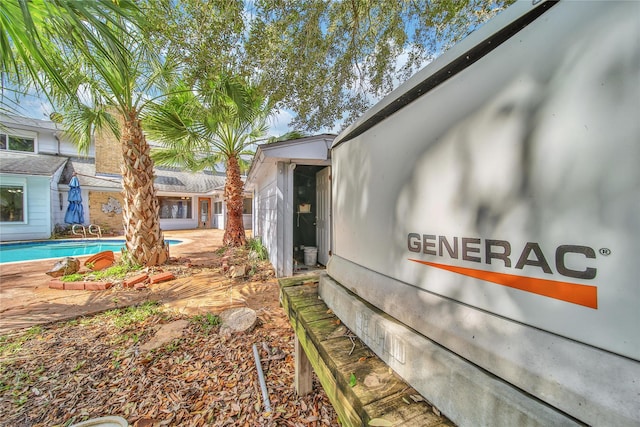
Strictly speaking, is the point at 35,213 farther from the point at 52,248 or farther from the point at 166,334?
the point at 166,334

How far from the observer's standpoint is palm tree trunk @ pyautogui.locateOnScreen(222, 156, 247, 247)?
27.6 feet

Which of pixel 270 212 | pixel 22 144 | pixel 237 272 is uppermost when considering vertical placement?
pixel 22 144

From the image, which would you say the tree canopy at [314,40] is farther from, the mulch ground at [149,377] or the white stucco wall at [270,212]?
the mulch ground at [149,377]

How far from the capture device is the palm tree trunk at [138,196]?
581cm

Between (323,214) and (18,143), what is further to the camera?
(18,143)

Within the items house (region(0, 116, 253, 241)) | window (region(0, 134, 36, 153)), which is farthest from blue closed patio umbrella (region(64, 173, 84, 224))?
window (region(0, 134, 36, 153))

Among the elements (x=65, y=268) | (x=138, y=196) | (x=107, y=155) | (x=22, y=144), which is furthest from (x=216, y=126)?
(x=22, y=144)

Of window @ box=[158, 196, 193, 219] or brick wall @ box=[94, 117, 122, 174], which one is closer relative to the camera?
brick wall @ box=[94, 117, 122, 174]

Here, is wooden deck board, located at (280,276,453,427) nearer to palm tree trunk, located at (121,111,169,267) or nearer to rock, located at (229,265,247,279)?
rock, located at (229,265,247,279)

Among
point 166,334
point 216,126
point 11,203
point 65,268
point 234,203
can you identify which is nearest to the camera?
point 166,334

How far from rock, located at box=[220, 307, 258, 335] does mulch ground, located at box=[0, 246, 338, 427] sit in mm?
96

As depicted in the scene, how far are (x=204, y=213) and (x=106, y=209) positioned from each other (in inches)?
218

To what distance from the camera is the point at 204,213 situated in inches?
715

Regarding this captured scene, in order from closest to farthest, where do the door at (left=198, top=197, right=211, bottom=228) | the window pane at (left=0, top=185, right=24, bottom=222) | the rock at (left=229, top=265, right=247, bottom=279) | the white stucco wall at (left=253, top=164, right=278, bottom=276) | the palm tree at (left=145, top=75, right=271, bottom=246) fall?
1. the palm tree at (left=145, top=75, right=271, bottom=246)
2. the rock at (left=229, top=265, right=247, bottom=279)
3. the white stucco wall at (left=253, top=164, right=278, bottom=276)
4. the window pane at (left=0, top=185, right=24, bottom=222)
5. the door at (left=198, top=197, right=211, bottom=228)
